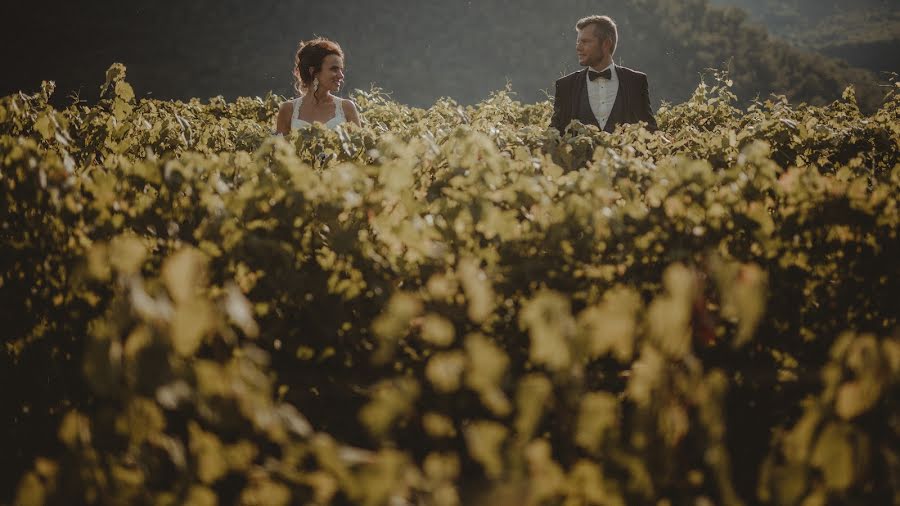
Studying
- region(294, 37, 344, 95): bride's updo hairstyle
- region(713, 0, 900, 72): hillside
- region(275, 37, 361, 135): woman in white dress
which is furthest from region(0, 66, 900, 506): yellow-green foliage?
region(713, 0, 900, 72): hillside

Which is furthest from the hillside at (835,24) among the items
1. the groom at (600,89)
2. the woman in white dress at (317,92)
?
the woman in white dress at (317,92)

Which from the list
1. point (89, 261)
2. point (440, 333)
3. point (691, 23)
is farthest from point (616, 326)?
point (691, 23)

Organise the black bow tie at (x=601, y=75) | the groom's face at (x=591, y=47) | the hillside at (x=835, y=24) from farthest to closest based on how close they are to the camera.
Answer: the hillside at (x=835, y=24) → the black bow tie at (x=601, y=75) → the groom's face at (x=591, y=47)

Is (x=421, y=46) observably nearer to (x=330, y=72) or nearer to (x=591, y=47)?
(x=330, y=72)

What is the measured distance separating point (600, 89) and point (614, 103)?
23 cm

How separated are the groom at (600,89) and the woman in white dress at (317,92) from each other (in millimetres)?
2273

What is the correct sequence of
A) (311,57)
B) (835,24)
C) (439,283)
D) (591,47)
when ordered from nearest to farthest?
(439,283), (591,47), (311,57), (835,24)

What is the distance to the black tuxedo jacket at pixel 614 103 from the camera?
6.52 meters

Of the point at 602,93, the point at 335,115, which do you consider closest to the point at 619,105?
the point at 602,93

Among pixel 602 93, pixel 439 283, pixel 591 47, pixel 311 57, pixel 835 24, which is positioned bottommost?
pixel 439 283

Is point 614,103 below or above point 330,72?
below

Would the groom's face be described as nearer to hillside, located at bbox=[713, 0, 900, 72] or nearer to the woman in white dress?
the woman in white dress

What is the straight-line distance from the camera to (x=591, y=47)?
6.50 meters

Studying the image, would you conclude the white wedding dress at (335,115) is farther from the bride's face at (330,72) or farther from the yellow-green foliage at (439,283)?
the yellow-green foliage at (439,283)
